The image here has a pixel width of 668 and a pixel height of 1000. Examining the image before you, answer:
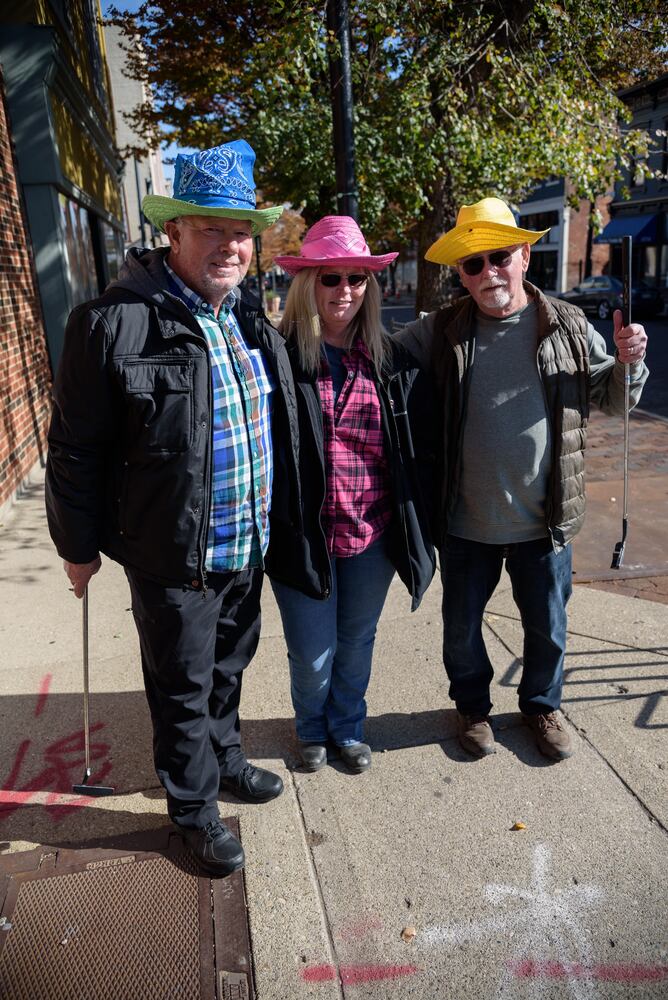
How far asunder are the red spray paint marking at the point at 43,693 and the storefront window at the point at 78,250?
618 cm

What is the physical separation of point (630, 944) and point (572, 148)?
23.8ft

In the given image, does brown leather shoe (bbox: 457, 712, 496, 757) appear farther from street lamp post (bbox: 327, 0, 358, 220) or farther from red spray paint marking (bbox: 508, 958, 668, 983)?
street lamp post (bbox: 327, 0, 358, 220)

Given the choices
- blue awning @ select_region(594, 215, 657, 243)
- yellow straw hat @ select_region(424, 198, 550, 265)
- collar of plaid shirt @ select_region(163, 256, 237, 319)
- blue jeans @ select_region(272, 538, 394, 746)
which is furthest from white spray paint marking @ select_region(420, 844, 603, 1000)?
blue awning @ select_region(594, 215, 657, 243)

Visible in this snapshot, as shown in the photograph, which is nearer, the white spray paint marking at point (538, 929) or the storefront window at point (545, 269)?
the white spray paint marking at point (538, 929)

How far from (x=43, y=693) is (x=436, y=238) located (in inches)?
325

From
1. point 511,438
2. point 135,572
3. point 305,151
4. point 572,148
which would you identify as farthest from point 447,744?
point 305,151

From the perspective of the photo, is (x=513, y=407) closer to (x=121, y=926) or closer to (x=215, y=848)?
(x=215, y=848)

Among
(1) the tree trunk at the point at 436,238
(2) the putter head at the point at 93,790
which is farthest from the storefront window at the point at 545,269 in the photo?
(2) the putter head at the point at 93,790

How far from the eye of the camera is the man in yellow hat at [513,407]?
2.72m

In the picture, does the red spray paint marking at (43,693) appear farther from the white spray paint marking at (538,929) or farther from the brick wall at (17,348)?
the brick wall at (17,348)

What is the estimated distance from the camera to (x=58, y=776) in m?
3.01

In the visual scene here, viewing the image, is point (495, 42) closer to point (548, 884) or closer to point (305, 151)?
point (305, 151)

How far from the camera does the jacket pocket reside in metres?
2.18

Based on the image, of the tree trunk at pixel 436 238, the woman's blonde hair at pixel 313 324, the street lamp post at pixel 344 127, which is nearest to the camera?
the woman's blonde hair at pixel 313 324
